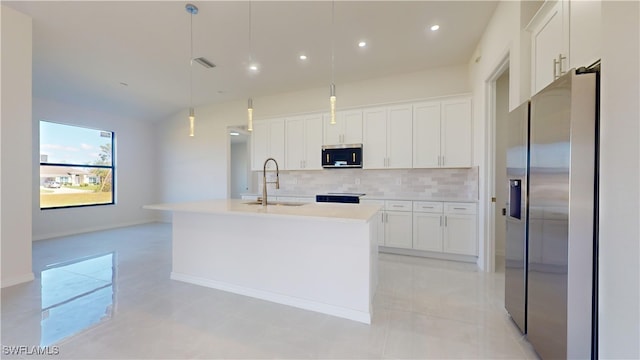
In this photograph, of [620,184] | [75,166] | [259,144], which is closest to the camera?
[620,184]

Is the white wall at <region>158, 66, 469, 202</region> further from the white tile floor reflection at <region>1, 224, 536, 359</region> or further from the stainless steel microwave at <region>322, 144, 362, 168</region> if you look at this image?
the white tile floor reflection at <region>1, 224, 536, 359</region>

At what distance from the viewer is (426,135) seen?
401cm

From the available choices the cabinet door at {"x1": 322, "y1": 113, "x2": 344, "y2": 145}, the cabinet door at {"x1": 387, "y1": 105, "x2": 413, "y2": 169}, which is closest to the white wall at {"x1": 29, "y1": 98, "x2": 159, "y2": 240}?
the cabinet door at {"x1": 322, "y1": 113, "x2": 344, "y2": 145}

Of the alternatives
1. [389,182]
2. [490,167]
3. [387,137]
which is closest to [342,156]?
[387,137]

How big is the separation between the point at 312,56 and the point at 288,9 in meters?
1.07

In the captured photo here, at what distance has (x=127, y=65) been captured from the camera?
13.4ft

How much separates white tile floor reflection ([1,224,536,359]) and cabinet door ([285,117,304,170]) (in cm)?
274

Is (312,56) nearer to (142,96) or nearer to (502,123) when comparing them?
(502,123)

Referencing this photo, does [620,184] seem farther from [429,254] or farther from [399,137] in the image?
[399,137]

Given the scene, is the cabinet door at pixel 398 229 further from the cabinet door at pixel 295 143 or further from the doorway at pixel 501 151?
the cabinet door at pixel 295 143

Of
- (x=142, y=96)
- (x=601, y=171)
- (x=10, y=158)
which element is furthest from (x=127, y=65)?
(x=601, y=171)

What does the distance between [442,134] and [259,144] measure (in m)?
3.47

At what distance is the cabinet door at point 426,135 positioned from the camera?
3949 millimetres

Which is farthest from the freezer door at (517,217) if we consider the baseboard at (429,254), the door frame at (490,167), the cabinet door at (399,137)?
the cabinet door at (399,137)
